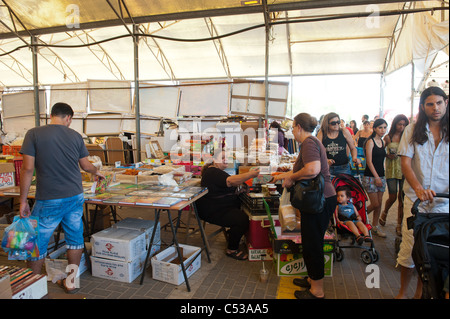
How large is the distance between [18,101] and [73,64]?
7144mm

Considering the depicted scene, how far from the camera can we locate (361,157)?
5547 mm

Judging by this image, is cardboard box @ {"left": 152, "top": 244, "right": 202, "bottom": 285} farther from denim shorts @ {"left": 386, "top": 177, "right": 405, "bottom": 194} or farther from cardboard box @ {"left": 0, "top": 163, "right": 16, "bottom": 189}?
denim shorts @ {"left": 386, "top": 177, "right": 405, "bottom": 194}

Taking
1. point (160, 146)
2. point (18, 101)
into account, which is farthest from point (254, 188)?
point (18, 101)

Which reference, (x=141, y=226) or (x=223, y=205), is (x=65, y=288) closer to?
(x=141, y=226)

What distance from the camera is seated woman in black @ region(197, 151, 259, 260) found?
12.7 feet

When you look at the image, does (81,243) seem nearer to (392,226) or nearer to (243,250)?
(243,250)

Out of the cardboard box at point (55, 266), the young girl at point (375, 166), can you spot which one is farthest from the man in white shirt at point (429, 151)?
the cardboard box at point (55, 266)

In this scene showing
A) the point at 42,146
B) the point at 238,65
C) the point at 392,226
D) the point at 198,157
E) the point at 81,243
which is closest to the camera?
the point at 42,146

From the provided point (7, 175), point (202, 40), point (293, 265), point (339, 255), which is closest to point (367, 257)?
point (339, 255)

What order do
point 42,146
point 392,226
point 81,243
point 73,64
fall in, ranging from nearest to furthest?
point 42,146, point 81,243, point 392,226, point 73,64

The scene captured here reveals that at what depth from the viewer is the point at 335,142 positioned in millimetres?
4473

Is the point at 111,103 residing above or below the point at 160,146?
above

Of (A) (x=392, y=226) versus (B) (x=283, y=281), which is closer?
(B) (x=283, y=281)

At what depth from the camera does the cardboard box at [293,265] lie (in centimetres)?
344
